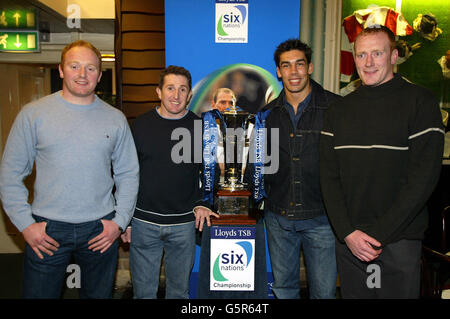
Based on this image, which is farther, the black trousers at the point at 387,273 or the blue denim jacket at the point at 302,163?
the blue denim jacket at the point at 302,163

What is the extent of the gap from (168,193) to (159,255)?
0.38 m

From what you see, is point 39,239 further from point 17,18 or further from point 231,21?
point 17,18

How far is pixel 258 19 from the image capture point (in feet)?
8.46

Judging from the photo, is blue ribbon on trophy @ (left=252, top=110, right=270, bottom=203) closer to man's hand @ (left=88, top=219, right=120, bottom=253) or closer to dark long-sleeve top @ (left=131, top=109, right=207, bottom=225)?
dark long-sleeve top @ (left=131, top=109, right=207, bottom=225)

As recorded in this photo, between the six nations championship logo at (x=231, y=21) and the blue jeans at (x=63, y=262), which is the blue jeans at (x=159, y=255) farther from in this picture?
the six nations championship logo at (x=231, y=21)

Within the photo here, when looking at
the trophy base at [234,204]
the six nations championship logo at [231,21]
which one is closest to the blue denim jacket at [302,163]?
the trophy base at [234,204]

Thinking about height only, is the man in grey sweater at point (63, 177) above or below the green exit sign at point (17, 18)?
below

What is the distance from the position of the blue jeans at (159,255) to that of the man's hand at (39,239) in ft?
1.67

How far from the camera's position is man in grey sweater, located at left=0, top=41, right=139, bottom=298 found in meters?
1.73

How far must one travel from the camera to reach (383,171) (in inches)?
68.9

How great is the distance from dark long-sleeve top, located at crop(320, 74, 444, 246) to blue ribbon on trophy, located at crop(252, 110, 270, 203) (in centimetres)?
37

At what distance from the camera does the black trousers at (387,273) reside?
174cm

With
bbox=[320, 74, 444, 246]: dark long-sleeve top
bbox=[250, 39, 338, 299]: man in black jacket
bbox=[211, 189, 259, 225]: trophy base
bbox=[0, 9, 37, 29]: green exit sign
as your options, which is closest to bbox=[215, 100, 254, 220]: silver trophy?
bbox=[211, 189, 259, 225]: trophy base
